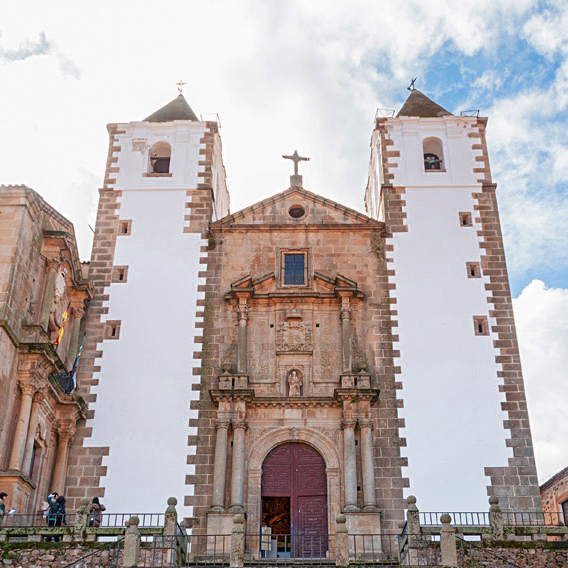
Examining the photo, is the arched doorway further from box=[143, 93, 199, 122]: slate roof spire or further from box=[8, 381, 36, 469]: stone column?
box=[143, 93, 199, 122]: slate roof spire

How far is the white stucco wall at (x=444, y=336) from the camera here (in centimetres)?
1991

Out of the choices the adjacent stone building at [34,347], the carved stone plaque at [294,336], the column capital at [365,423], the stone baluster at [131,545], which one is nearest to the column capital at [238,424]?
the carved stone plaque at [294,336]

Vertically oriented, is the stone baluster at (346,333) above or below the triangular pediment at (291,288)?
below

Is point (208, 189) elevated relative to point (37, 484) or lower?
elevated

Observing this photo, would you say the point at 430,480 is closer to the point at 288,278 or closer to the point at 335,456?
the point at 335,456

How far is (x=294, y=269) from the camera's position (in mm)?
22609

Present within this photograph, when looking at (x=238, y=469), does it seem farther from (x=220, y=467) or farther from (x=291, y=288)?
(x=291, y=288)

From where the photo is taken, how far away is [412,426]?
2038cm

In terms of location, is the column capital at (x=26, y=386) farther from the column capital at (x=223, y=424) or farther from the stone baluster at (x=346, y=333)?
the stone baluster at (x=346, y=333)

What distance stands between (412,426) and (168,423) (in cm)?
569

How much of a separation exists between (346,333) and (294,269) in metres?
2.41

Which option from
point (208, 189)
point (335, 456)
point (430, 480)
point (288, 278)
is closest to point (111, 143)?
point (208, 189)

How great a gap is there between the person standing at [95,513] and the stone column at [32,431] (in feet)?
5.05

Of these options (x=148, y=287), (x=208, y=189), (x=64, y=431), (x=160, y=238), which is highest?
(x=208, y=189)
